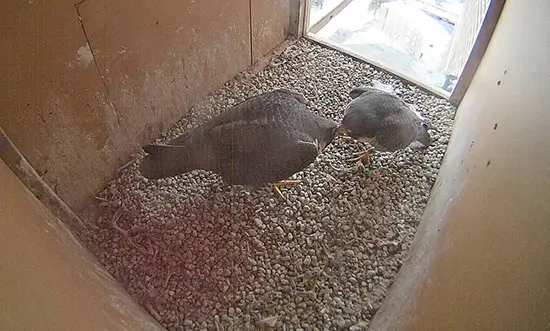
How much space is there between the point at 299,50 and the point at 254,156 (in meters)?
1.20

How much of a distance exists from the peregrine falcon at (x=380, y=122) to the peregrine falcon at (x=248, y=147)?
194 mm

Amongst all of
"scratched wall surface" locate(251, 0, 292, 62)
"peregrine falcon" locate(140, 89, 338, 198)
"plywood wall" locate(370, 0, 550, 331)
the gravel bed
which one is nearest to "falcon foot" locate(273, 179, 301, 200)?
the gravel bed

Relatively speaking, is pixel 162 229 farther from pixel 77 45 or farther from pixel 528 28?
pixel 528 28

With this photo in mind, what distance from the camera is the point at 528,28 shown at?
1.20 meters

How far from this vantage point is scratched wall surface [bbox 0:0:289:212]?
55.3 inches

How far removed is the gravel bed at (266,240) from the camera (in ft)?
5.51

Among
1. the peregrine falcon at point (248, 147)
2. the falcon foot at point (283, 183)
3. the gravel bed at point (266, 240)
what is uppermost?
the peregrine falcon at point (248, 147)

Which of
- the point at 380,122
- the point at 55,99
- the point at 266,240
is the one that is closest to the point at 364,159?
the point at 380,122

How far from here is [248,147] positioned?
1687mm

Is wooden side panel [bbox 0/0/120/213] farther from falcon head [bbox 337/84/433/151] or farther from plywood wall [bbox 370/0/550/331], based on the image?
plywood wall [bbox 370/0/550/331]

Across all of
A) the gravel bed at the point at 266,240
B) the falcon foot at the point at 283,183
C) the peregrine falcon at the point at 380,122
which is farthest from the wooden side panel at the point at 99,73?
the peregrine falcon at the point at 380,122

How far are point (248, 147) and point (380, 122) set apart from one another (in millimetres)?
604

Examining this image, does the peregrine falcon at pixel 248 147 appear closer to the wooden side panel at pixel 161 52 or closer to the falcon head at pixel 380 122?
the falcon head at pixel 380 122

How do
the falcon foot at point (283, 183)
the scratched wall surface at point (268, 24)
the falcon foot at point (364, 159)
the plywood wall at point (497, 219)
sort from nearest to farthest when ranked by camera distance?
the plywood wall at point (497, 219) → the falcon foot at point (283, 183) → the falcon foot at point (364, 159) → the scratched wall surface at point (268, 24)
